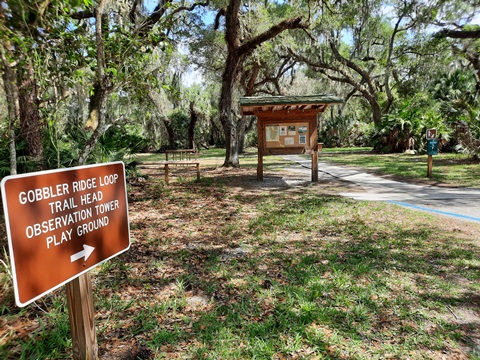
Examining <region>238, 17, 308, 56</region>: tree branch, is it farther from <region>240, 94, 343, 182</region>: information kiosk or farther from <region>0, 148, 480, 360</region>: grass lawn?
<region>0, 148, 480, 360</region>: grass lawn

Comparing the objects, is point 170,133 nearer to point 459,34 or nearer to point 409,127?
point 409,127

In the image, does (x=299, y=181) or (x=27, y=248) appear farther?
(x=299, y=181)

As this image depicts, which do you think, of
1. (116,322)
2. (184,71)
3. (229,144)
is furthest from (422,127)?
(116,322)

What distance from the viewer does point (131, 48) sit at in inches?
171

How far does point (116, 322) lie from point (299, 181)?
25.2ft

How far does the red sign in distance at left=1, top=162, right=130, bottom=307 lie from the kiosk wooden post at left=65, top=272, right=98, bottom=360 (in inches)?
9.5

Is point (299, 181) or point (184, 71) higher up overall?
point (184, 71)

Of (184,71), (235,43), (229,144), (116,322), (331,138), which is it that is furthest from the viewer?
(331,138)

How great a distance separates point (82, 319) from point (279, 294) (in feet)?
6.62

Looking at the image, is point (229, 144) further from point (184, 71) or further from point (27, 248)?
point (27, 248)

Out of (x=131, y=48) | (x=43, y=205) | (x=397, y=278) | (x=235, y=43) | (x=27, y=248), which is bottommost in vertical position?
(x=397, y=278)

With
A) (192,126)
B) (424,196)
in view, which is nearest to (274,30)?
(424,196)

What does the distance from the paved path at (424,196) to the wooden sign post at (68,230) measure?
6.09 m

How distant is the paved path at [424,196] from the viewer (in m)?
6.15
